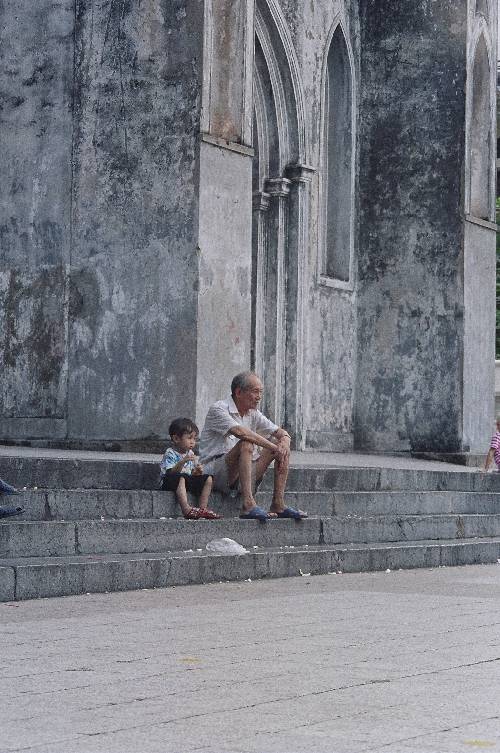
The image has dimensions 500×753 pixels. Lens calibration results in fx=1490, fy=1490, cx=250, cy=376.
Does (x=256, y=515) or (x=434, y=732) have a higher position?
(x=256, y=515)

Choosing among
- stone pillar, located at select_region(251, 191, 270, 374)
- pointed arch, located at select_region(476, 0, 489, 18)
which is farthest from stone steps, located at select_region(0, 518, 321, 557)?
pointed arch, located at select_region(476, 0, 489, 18)

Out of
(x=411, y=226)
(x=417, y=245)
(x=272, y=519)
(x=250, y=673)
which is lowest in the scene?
(x=250, y=673)

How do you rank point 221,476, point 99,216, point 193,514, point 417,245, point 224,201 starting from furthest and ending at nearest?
point 417,245 < point 99,216 < point 224,201 < point 221,476 < point 193,514

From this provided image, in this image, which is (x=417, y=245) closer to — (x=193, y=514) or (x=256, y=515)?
(x=256, y=515)

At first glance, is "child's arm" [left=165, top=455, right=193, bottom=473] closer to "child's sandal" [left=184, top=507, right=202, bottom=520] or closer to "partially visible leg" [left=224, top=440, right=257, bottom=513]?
"partially visible leg" [left=224, top=440, right=257, bottom=513]

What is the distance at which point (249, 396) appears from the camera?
12.0 meters

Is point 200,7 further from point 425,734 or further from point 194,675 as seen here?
point 425,734

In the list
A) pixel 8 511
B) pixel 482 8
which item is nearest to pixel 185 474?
pixel 8 511

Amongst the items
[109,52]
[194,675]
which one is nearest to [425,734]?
[194,675]

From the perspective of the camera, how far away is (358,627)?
24.9 ft

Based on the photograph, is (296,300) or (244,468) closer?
(244,468)

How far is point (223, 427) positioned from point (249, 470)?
1.55ft

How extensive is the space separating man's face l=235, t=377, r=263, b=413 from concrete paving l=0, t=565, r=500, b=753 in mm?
2854

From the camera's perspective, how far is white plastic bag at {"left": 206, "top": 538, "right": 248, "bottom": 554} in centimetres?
1041
